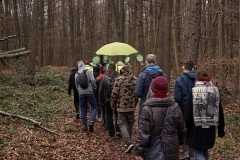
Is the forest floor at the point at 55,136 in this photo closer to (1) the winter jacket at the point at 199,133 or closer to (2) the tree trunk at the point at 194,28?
(1) the winter jacket at the point at 199,133

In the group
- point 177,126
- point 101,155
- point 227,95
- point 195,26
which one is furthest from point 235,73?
point 177,126

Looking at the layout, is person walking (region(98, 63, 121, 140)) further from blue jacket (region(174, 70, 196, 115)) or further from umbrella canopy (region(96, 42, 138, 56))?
blue jacket (region(174, 70, 196, 115))

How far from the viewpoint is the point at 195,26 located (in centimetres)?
770

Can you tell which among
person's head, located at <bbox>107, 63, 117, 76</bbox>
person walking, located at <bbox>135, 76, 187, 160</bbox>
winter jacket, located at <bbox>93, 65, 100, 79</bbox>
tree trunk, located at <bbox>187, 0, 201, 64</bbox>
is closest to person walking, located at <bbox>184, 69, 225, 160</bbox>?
person walking, located at <bbox>135, 76, 187, 160</bbox>

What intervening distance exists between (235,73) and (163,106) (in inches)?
412

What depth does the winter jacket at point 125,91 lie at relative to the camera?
6168mm

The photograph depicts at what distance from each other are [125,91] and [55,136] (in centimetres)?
253

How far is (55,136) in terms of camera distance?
6.90 metres

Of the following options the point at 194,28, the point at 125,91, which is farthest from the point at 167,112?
the point at 194,28

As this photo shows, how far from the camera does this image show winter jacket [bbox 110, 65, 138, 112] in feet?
20.2

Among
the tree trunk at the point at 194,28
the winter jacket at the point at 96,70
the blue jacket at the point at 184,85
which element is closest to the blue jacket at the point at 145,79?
the blue jacket at the point at 184,85

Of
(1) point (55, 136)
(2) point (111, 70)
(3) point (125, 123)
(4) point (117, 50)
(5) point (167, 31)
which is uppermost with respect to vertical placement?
(5) point (167, 31)

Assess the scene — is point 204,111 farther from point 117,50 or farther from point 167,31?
point 167,31

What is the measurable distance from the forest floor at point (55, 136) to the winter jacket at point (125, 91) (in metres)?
1.27
